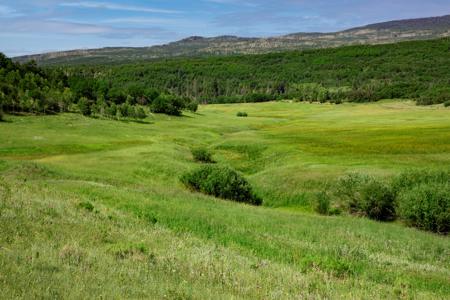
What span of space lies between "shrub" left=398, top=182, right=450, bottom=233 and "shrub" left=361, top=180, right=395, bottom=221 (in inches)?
108

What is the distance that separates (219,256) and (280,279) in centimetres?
252

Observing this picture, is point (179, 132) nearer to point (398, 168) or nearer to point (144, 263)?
point (398, 168)

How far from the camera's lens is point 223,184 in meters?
46.3

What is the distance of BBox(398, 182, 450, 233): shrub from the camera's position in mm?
35219

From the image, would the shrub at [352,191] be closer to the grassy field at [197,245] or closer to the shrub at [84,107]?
the grassy field at [197,245]

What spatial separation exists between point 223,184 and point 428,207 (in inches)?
→ 726

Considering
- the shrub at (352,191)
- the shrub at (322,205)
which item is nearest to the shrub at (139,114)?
the shrub at (352,191)

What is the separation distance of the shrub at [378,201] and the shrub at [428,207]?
2754mm

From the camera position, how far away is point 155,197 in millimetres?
30438

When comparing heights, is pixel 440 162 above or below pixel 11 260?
below

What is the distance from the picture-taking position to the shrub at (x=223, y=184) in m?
46.2

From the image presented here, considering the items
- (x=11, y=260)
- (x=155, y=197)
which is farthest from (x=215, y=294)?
(x=155, y=197)

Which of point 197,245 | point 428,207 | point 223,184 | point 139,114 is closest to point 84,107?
point 139,114

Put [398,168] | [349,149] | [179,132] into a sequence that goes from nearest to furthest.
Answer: [398,168], [349,149], [179,132]
